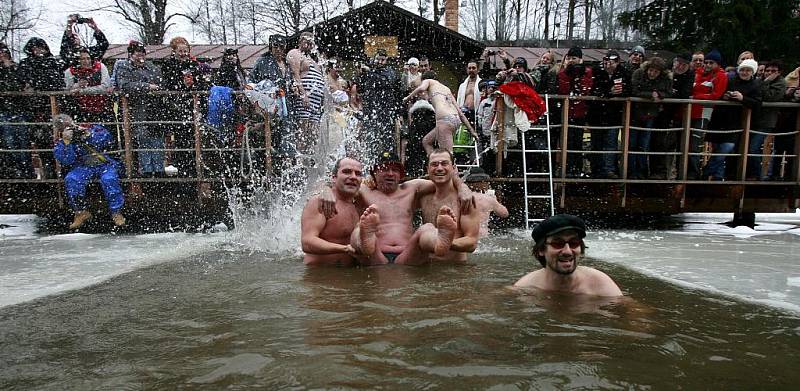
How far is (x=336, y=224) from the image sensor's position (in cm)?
481

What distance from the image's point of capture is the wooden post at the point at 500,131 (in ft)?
23.2

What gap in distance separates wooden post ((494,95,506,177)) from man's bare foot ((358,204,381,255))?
131 inches

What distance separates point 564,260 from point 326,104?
5.15 meters

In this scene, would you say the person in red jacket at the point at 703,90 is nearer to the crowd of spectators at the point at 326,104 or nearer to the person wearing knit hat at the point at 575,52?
the crowd of spectators at the point at 326,104

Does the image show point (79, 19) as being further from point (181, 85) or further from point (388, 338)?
point (388, 338)

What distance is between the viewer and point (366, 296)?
373cm

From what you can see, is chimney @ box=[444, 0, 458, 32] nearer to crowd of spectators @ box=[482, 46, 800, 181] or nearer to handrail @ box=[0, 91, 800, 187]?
crowd of spectators @ box=[482, 46, 800, 181]

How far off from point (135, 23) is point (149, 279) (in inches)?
939

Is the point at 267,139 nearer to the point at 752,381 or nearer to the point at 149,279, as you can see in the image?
the point at 149,279

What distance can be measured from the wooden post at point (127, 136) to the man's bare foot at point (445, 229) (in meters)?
4.67

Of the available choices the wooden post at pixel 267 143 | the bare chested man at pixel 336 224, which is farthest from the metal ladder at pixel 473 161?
the bare chested man at pixel 336 224

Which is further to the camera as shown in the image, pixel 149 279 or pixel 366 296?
pixel 149 279

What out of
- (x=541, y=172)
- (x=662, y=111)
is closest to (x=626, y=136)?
(x=662, y=111)

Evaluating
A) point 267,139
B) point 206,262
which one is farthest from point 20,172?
point 206,262
